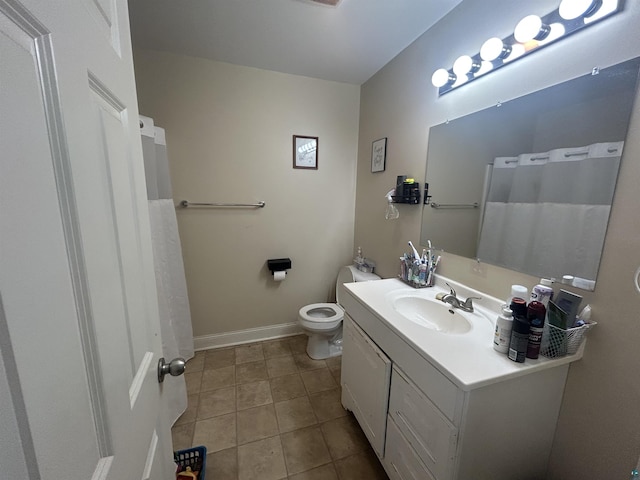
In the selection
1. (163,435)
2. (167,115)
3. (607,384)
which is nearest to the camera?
(163,435)

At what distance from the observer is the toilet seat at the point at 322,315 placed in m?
2.04

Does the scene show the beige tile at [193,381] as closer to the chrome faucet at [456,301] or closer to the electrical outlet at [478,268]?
the chrome faucet at [456,301]

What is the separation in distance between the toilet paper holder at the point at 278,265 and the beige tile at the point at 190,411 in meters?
1.05

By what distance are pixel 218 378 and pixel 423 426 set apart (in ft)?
5.12

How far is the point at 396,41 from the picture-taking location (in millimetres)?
1673

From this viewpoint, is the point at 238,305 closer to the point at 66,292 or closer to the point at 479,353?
the point at 479,353

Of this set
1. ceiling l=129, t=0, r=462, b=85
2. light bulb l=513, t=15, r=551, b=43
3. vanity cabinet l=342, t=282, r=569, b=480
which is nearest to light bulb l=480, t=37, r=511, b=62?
light bulb l=513, t=15, r=551, b=43

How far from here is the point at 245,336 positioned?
2.41 metres

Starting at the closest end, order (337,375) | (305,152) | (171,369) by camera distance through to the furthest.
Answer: (171,369), (337,375), (305,152)

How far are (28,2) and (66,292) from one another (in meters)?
0.32

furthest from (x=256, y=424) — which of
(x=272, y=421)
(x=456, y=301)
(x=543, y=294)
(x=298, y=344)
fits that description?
(x=543, y=294)

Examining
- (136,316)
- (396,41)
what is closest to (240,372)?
(136,316)

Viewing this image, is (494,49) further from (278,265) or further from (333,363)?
(333,363)

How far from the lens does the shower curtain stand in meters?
1.46
